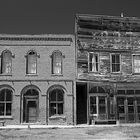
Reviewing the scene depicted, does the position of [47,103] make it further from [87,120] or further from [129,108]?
[129,108]

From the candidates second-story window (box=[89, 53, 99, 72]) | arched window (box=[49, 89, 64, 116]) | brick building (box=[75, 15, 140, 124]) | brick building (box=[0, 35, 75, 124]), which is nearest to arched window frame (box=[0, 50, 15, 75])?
brick building (box=[0, 35, 75, 124])

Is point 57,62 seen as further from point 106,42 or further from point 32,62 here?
point 106,42

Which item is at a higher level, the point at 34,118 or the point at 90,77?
the point at 90,77

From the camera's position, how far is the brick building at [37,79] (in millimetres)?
25609

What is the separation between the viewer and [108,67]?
2683 centimetres

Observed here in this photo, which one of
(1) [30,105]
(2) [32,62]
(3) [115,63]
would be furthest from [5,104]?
(3) [115,63]

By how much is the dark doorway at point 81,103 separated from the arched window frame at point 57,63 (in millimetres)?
2479

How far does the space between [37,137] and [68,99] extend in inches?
319

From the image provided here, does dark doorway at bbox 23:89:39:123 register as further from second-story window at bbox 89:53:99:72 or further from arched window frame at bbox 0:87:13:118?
second-story window at bbox 89:53:99:72

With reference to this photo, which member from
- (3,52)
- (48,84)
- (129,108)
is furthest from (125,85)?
(3,52)

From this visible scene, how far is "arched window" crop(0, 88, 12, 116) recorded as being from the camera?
25734mm

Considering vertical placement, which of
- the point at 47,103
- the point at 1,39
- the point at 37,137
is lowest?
the point at 37,137

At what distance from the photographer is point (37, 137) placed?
17984 millimetres

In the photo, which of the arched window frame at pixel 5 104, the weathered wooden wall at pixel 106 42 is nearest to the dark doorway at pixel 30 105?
the arched window frame at pixel 5 104
